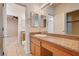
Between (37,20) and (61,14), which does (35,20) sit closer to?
(37,20)

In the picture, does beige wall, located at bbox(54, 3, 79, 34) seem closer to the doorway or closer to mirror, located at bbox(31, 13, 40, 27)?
the doorway

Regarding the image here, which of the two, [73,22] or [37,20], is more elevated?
[37,20]

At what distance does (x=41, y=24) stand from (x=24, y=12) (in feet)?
2.54

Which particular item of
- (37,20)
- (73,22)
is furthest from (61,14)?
(37,20)

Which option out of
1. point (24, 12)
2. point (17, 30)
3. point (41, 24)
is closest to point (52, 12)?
point (41, 24)

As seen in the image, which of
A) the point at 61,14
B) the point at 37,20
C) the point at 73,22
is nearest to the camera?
the point at 73,22

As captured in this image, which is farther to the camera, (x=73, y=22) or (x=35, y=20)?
(x=35, y=20)

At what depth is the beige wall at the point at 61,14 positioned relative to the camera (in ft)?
7.28

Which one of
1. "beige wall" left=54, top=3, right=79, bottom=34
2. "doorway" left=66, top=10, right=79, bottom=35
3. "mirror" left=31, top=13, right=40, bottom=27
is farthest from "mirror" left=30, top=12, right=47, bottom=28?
"doorway" left=66, top=10, right=79, bottom=35

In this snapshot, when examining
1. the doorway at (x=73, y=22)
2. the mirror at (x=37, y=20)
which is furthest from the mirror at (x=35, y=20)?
the doorway at (x=73, y=22)

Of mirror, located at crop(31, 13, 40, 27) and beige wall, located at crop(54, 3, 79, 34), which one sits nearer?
beige wall, located at crop(54, 3, 79, 34)

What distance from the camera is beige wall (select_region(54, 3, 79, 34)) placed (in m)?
2.22

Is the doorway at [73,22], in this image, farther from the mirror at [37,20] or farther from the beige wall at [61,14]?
the mirror at [37,20]

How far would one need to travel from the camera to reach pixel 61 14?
8.02 feet
